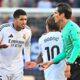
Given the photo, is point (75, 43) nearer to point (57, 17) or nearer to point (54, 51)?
point (57, 17)

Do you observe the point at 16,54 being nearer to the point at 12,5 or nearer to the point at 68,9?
the point at 68,9

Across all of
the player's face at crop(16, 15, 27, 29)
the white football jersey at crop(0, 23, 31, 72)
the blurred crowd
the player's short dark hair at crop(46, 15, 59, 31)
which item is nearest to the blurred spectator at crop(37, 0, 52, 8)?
the blurred crowd

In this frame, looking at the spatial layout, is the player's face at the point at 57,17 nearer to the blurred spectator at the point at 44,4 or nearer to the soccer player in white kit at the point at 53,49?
the soccer player in white kit at the point at 53,49

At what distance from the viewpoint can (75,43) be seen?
826 centimetres

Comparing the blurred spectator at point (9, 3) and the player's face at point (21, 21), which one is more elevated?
the blurred spectator at point (9, 3)

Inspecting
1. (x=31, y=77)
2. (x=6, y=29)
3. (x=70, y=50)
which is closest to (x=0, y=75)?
(x=6, y=29)

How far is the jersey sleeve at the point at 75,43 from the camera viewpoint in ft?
26.9

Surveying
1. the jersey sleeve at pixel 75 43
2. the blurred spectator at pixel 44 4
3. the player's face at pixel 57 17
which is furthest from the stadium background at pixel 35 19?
the jersey sleeve at pixel 75 43

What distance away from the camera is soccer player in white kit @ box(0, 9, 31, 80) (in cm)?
1011

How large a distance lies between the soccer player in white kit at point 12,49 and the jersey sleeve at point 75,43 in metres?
1.88

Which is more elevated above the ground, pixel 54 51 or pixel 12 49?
pixel 12 49

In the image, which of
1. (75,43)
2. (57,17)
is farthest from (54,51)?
(75,43)

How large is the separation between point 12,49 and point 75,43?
84.4 inches

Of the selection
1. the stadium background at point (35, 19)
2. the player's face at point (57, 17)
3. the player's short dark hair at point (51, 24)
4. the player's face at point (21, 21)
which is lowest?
the player's face at point (57, 17)
